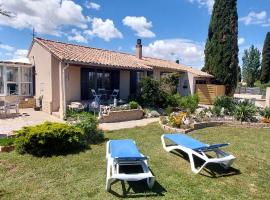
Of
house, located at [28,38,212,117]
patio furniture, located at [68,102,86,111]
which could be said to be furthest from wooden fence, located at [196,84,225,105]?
patio furniture, located at [68,102,86,111]

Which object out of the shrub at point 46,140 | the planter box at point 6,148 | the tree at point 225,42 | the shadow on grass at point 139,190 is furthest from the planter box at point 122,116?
the tree at point 225,42

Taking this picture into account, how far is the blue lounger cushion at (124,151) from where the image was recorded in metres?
6.12

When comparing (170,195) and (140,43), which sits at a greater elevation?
(140,43)

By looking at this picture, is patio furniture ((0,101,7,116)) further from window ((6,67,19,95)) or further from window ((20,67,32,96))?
window ((20,67,32,96))

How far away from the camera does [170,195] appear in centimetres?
569

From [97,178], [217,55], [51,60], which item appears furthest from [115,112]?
[217,55]

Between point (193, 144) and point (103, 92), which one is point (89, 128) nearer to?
point (193, 144)

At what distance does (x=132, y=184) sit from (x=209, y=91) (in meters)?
22.9

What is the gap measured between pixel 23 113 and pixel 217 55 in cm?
2028

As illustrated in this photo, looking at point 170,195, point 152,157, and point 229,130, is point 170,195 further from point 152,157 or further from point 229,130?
point 229,130

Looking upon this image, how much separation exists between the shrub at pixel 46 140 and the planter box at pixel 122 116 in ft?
19.5

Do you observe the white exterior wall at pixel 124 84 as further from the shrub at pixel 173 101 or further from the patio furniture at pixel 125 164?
the patio furniture at pixel 125 164

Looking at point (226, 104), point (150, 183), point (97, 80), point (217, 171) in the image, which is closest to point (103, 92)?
point (97, 80)

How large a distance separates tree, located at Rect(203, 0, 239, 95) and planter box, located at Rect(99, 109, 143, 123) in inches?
563
